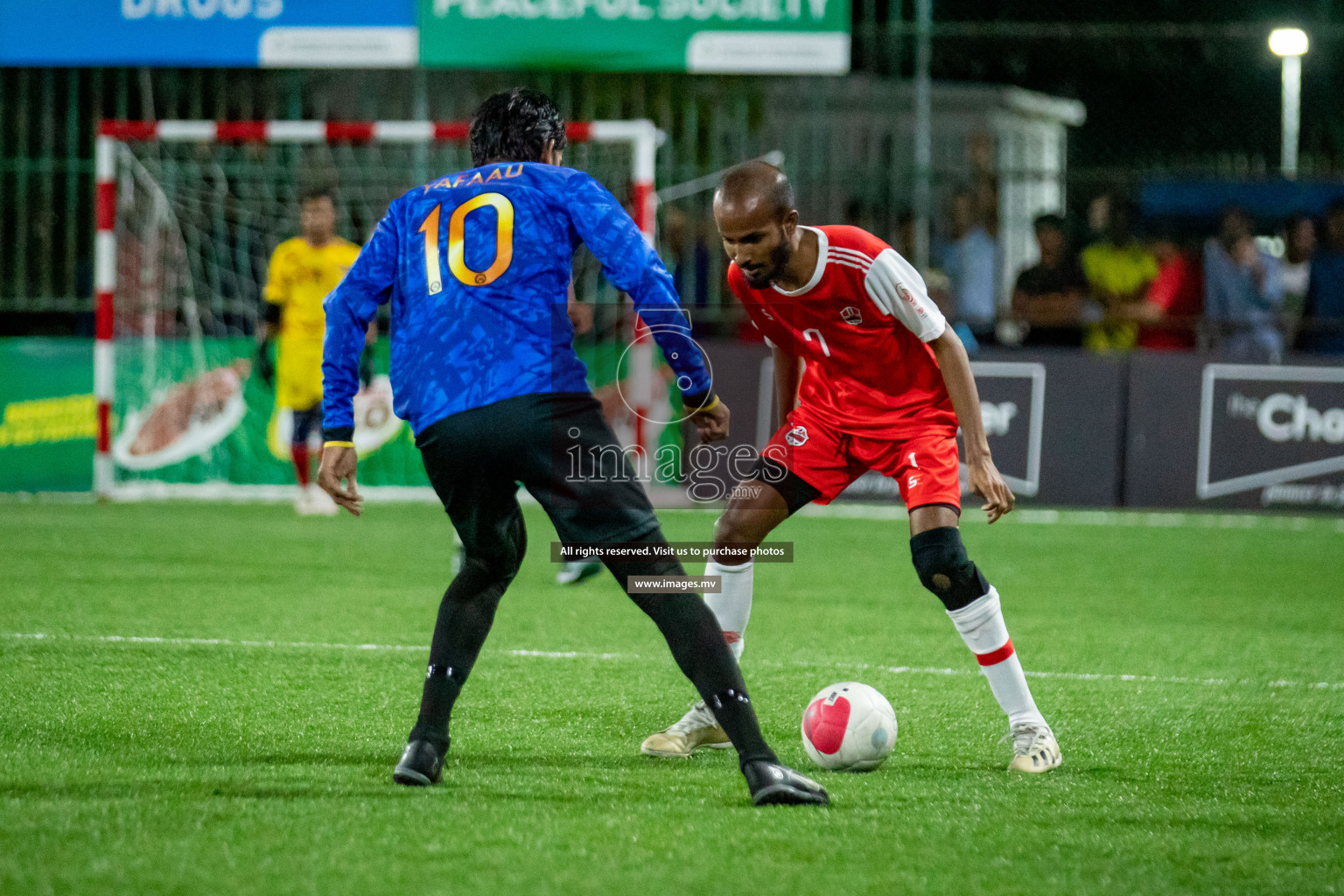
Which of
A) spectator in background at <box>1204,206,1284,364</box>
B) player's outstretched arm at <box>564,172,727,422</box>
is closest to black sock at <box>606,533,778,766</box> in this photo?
player's outstretched arm at <box>564,172,727,422</box>

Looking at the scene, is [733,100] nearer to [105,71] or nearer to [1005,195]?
[1005,195]

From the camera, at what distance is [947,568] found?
4.48 metres

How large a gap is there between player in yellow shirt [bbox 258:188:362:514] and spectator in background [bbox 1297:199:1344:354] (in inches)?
295

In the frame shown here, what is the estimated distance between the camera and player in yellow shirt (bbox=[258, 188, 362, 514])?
36.5 ft

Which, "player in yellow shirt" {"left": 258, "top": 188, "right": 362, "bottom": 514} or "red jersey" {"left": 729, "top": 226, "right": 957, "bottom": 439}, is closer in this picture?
"red jersey" {"left": 729, "top": 226, "right": 957, "bottom": 439}

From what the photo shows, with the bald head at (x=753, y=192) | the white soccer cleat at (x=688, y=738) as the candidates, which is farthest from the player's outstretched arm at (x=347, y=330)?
the white soccer cleat at (x=688, y=738)

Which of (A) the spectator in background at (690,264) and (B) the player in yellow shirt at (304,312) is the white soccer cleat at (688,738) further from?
(A) the spectator in background at (690,264)

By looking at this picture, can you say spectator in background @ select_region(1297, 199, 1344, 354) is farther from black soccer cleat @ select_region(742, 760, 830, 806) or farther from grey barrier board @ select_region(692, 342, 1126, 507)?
black soccer cleat @ select_region(742, 760, 830, 806)

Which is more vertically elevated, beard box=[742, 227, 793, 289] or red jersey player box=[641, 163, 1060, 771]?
beard box=[742, 227, 793, 289]

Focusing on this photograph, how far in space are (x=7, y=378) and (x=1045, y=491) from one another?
26.7 feet

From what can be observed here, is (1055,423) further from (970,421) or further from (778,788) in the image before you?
(778,788)

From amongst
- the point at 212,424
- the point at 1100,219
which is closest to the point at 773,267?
the point at 212,424

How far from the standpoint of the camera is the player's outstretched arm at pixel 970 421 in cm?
434

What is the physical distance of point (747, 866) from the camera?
337 centimetres
